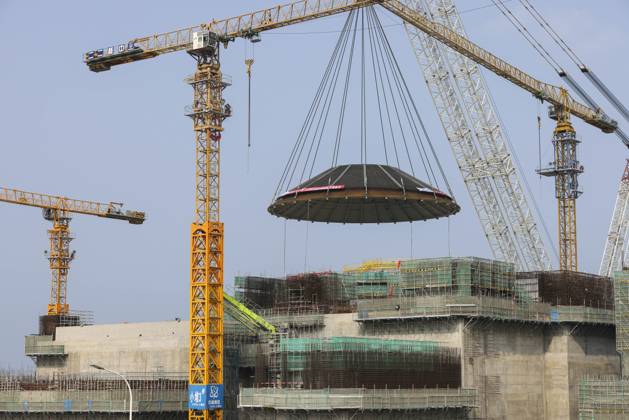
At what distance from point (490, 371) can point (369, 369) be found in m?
19.9

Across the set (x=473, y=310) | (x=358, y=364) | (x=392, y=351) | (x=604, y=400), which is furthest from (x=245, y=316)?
(x=604, y=400)

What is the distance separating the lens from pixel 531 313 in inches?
5507

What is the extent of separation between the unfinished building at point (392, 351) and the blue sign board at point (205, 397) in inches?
106

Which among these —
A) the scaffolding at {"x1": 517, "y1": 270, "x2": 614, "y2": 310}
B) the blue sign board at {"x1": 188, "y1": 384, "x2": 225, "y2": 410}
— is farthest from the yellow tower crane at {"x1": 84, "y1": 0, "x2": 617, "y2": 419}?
the scaffolding at {"x1": 517, "y1": 270, "x2": 614, "y2": 310}

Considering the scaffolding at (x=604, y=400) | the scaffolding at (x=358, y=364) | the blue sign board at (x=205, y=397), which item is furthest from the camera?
the scaffolding at (x=604, y=400)

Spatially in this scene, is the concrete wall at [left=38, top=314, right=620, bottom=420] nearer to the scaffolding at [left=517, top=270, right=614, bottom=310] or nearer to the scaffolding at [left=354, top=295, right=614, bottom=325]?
the scaffolding at [left=354, top=295, right=614, bottom=325]

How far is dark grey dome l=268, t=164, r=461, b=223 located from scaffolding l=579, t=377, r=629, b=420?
34.1 metres

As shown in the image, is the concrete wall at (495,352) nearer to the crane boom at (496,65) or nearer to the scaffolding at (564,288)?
the scaffolding at (564,288)

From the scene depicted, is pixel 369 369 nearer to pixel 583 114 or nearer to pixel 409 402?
pixel 409 402

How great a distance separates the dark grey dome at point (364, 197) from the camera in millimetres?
141625

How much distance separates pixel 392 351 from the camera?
12375 centimetres

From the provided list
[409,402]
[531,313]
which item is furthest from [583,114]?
[409,402]

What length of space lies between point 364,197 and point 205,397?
1371 inches

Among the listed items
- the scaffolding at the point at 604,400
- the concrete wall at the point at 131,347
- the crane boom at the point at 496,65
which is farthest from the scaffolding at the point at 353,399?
the crane boom at the point at 496,65
